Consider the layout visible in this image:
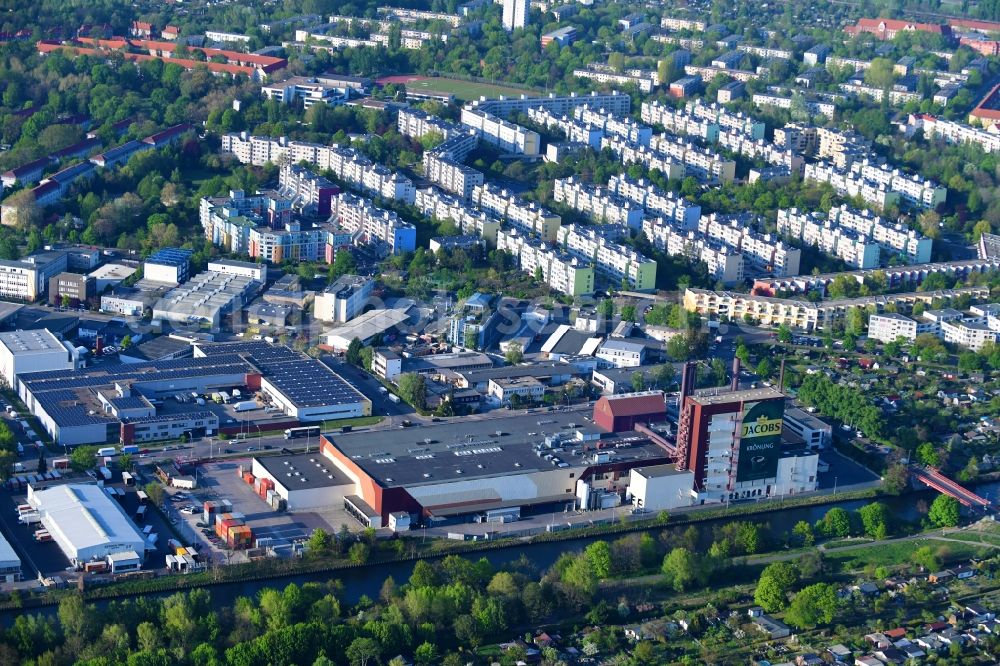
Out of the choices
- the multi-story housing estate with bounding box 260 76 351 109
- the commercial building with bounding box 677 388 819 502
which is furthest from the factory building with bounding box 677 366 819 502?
the multi-story housing estate with bounding box 260 76 351 109

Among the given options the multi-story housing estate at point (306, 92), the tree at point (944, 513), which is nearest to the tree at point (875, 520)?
the tree at point (944, 513)

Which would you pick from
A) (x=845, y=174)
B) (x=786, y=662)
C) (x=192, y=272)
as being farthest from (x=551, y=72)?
(x=786, y=662)

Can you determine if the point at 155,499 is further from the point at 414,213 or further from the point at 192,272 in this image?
the point at 414,213

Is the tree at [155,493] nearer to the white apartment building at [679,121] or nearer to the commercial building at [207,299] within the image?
the commercial building at [207,299]

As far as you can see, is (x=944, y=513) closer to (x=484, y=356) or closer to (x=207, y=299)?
(x=484, y=356)

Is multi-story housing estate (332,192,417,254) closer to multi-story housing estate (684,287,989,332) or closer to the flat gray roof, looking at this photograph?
multi-story housing estate (684,287,989,332)
